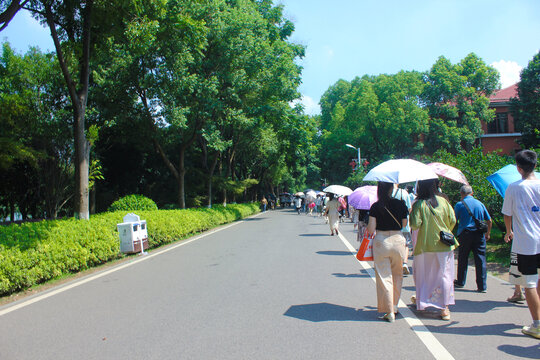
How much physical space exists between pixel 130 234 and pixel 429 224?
27.4 ft

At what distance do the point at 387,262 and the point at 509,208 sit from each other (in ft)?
4.98

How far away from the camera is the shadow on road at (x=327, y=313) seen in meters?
5.38

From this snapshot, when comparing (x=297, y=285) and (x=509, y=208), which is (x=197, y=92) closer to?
(x=297, y=285)

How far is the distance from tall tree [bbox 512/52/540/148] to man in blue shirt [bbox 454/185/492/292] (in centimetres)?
2895

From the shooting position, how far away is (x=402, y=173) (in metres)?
5.66

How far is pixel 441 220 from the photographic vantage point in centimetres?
545

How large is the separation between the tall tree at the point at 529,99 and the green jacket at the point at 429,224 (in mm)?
30879

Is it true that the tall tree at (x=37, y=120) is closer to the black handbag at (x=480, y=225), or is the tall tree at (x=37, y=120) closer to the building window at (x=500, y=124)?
the black handbag at (x=480, y=225)

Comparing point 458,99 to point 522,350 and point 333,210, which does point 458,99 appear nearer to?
point 333,210

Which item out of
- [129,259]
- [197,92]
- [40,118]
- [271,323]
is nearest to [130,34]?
[129,259]

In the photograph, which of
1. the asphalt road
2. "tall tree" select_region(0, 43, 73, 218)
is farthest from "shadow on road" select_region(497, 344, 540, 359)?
"tall tree" select_region(0, 43, 73, 218)

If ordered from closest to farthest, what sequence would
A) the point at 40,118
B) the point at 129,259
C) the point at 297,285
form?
the point at 297,285 < the point at 129,259 < the point at 40,118

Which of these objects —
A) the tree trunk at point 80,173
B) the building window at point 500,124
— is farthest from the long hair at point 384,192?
the building window at point 500,124

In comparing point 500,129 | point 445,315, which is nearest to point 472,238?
point 445,315
